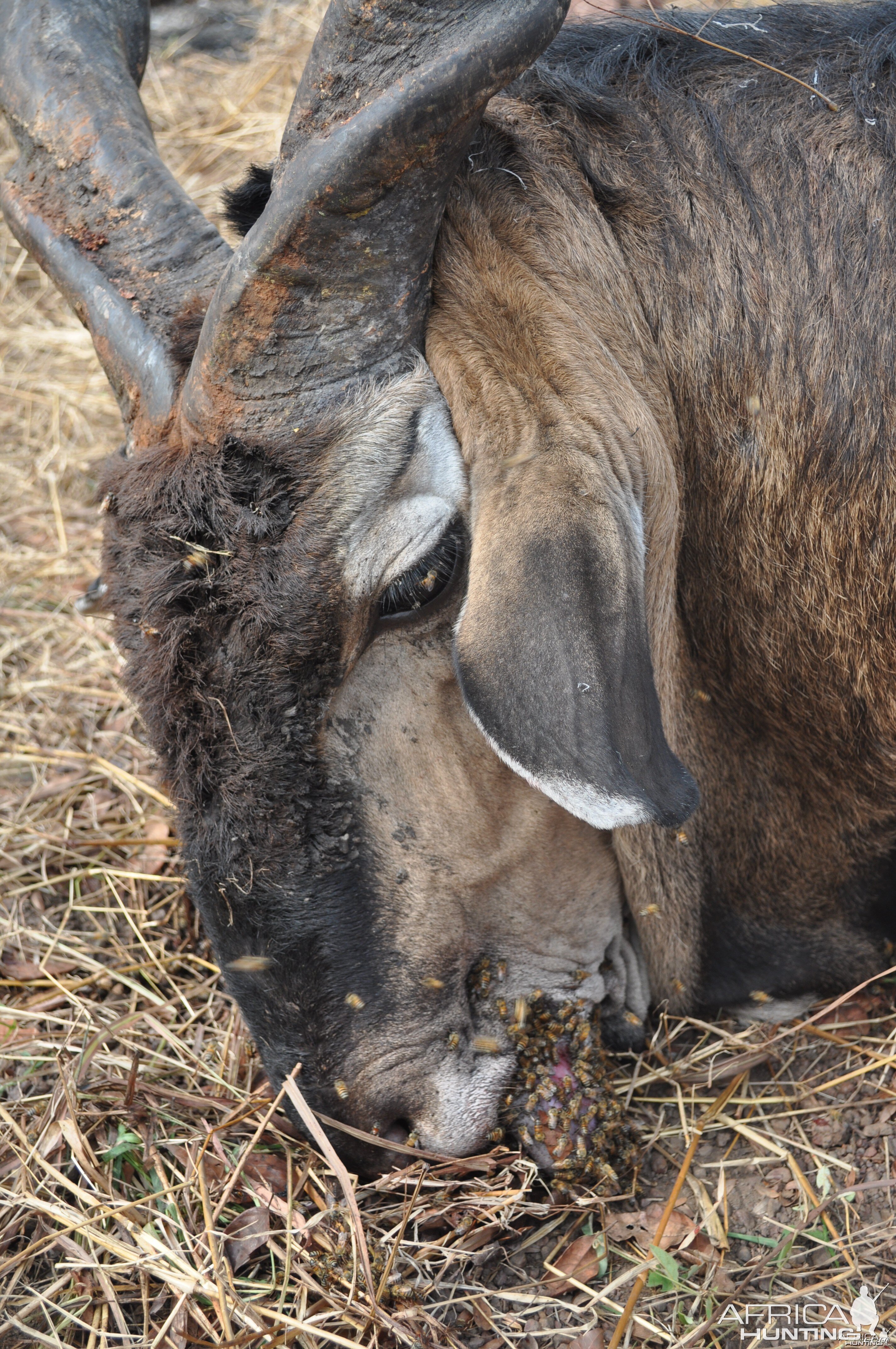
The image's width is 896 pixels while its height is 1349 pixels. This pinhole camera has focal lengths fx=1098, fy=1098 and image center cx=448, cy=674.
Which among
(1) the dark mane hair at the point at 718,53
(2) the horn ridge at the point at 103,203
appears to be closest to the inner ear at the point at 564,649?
(2) the horn ridge at the point at 103,203

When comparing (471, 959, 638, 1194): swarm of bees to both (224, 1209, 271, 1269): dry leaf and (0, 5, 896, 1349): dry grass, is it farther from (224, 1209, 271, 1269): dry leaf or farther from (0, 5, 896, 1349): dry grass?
(224, 1209, 271, 1269): dry leaf

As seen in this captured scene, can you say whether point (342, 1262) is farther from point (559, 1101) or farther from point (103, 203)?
point (103, 203)

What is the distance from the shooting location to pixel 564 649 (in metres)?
2.44

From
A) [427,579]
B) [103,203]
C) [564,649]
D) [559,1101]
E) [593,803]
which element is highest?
[103,203]

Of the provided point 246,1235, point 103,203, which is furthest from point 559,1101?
point 103,203

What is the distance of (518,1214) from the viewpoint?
2.93 meters

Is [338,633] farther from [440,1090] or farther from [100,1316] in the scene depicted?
[100,1316]

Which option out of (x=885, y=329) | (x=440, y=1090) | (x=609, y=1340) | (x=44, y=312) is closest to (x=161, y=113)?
(x=44, y=312)

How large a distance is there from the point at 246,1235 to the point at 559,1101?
0.89 meters

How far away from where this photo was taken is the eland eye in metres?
2.56

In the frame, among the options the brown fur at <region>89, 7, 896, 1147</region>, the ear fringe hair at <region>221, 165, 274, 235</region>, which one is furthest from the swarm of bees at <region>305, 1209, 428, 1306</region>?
the ear fringe hair at <region>221, 165, 274, 235</region>

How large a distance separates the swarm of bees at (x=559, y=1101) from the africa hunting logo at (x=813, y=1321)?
45 cm

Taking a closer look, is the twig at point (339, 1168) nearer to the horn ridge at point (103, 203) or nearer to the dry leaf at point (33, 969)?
the dry leaf at point (33, 969)

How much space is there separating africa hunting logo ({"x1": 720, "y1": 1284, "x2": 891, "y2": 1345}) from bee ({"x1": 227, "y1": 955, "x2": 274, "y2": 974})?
1374 millimetres
